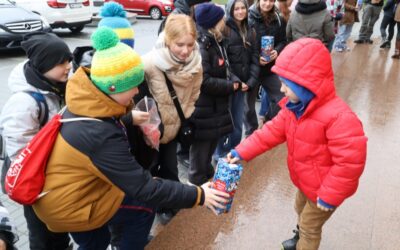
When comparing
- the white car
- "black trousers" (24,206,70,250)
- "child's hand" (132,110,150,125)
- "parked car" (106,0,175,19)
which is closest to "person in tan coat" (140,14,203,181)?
"child's hand" (132,110,150,125)

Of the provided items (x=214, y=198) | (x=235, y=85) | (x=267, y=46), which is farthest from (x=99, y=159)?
(x=267, y=46)

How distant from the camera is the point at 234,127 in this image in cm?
430

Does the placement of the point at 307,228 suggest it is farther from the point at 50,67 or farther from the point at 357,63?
the point at 357,63

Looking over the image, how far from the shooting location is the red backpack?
5.74 ft

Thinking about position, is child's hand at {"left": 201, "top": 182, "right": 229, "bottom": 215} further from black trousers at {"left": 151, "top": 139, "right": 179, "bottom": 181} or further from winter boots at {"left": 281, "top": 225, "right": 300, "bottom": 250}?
black trousers at {"left": 151, "top": 139, "right": 179, "bottom": 181}

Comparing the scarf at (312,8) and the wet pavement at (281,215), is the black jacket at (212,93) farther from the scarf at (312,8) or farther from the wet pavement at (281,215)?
the scarf at (312,8)

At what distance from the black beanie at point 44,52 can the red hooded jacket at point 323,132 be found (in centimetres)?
136

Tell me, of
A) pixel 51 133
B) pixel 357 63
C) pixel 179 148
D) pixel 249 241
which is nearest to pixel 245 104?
pixel 179 148

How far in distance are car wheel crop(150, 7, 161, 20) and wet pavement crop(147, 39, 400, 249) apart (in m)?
12.9

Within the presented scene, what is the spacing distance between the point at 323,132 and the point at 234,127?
7.32ft

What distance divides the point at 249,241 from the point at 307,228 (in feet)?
2.16

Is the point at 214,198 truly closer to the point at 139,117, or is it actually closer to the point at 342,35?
the point at 139,117

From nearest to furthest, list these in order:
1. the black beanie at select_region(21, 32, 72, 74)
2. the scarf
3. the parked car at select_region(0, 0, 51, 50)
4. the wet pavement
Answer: the black beanie at select_region(21, 32, 72, 74) → the wet pavement → the scarf → the parked car at select_region(0, 0, 51, 50)

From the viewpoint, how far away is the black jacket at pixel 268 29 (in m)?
4.36
